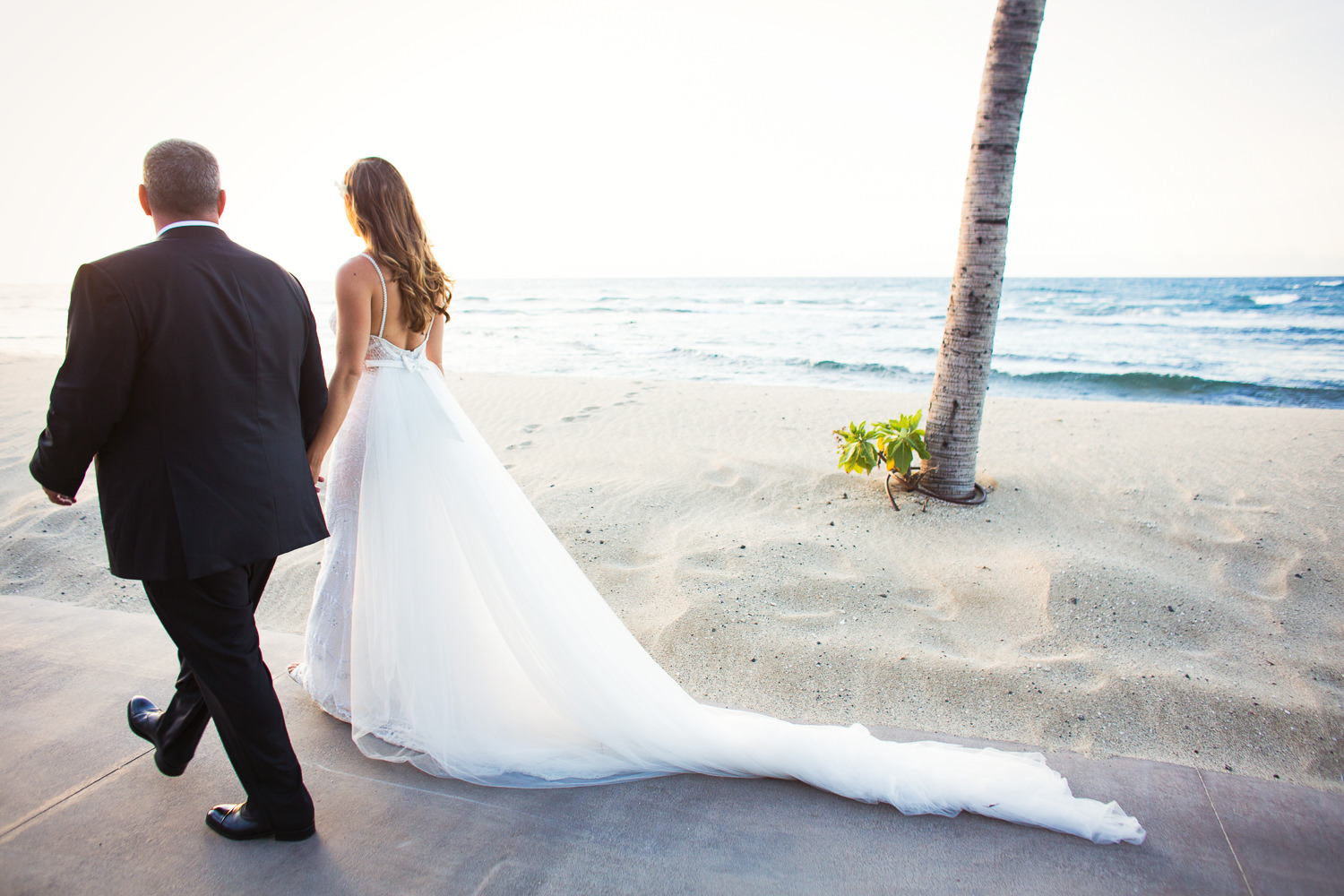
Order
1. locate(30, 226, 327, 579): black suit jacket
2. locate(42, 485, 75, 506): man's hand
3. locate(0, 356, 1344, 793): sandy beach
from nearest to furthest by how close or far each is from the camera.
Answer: locate(30, 226, 327, 579): black suit jacket, locate(42, 485, 75, 506): man's hand, locate(0, 356, 1344, 793): sandy beach

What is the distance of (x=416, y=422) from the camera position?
8.11ft

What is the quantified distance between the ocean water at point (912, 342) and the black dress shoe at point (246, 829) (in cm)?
1212

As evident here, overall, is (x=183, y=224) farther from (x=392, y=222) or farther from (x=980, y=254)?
(x=980, y=254)

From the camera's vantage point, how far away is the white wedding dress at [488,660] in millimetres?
2373

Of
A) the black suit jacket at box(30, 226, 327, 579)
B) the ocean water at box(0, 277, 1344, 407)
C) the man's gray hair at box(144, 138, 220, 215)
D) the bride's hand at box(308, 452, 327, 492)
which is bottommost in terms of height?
the ocean water at box(0, 277, 1344, 407)

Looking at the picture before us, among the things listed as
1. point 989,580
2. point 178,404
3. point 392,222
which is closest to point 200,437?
point 178,404

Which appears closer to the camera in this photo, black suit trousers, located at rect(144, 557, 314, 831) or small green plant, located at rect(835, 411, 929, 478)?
black suit trousers, located at rect(144, 557, 314, 831)

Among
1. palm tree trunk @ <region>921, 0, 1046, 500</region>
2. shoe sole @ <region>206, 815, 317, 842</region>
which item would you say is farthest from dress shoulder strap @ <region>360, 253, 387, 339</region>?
palm tree trunk @ <region>921, 0, 1046, 500</region>

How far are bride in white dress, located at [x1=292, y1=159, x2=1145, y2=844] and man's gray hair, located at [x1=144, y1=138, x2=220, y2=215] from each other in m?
0.51

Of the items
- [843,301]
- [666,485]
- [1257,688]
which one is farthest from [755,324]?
[1257,688]

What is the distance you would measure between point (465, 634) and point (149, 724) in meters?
1.13

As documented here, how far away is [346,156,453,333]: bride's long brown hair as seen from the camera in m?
2.40

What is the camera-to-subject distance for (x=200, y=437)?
185 cm

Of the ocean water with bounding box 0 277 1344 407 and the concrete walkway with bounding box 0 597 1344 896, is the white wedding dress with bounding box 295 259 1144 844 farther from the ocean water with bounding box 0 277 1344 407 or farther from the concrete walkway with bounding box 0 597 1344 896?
the ocean water with bounding box 0 277 1344 407
